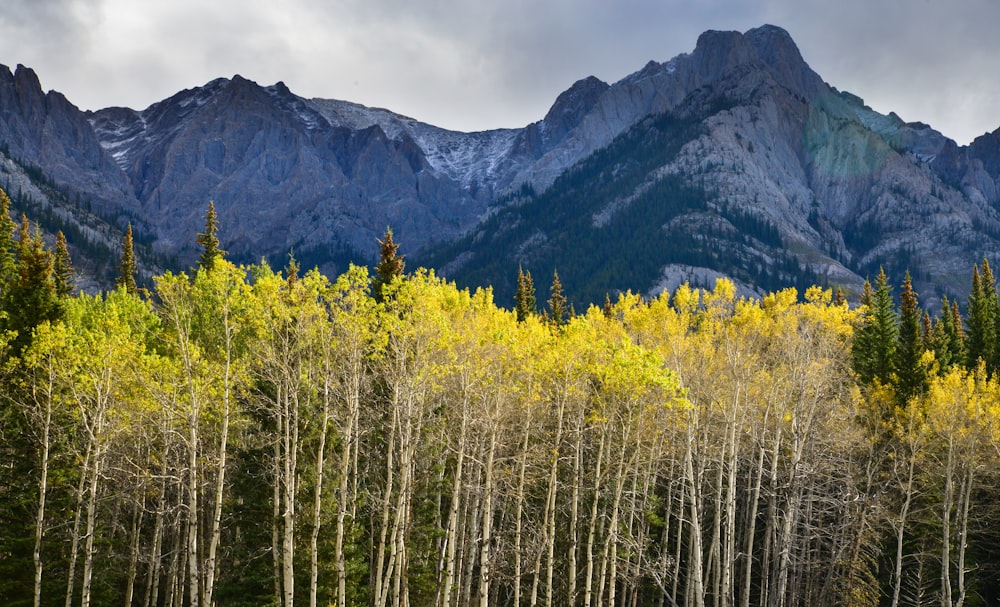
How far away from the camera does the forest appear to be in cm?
2448

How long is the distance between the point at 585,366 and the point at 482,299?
7.30m

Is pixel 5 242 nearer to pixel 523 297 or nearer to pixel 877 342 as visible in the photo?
pixel 523 297

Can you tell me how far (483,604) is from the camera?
80.3 feet

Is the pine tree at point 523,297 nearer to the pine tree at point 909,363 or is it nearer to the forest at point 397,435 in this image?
the forest at point 397,435

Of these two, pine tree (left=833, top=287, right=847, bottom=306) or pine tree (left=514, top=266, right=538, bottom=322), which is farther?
pine tree (left=514, top=266, right=538, bottom=322)

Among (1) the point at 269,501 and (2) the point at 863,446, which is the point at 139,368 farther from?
(2) the point at 863,446

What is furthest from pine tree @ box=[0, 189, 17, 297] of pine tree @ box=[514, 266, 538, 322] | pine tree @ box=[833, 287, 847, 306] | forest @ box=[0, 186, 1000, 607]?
pine tree @ box=[833, 287, 847, 306]

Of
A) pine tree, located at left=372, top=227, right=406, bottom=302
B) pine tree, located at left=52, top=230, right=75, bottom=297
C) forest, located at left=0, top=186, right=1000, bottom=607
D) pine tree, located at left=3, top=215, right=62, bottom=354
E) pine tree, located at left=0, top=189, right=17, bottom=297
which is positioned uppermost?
pine tree, located at left=52, top=230, right=75, bottom=297

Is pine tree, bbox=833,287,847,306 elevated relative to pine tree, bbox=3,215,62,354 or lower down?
elevated

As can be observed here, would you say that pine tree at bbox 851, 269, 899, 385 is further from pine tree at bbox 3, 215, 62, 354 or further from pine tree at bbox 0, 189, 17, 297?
pine tree at bbox 0, 189, 17, 297

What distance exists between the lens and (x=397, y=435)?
31.0 meters

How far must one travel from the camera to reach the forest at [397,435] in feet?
80.3

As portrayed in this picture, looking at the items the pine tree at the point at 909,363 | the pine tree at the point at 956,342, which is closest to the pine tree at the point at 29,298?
the pine tree at the point at 909,363

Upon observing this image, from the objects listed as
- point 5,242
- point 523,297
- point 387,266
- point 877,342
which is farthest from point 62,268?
point 877,342
